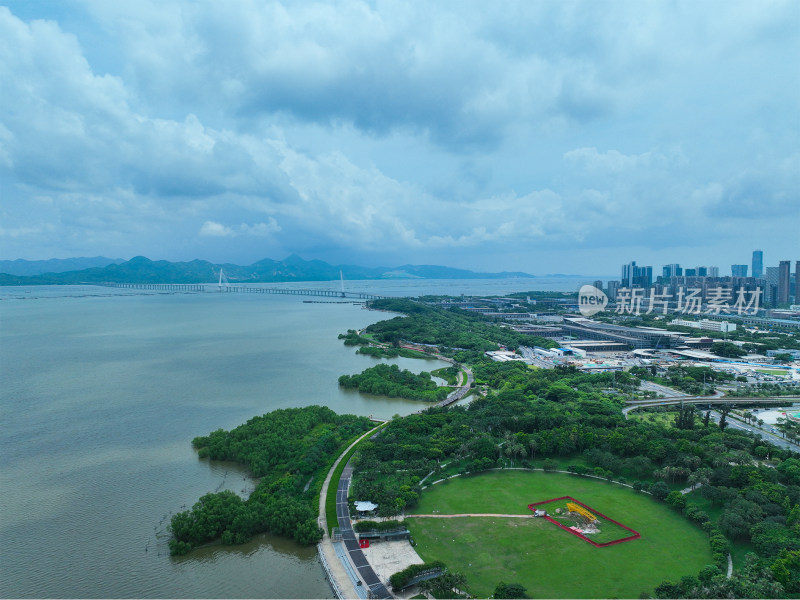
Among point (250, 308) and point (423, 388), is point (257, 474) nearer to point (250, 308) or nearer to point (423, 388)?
point (423, 388)

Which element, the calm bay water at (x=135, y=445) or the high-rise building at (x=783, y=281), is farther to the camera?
the high-rise building at (x=783, y=281)

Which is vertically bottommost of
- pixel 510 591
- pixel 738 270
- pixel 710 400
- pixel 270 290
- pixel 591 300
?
pixel 510 591

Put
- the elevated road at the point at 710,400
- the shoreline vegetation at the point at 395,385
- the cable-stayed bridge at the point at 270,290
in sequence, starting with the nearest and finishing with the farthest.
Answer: the elevated road at the point at 710,400
the shoreline vegetation at the point at 395,385
the cable-stayed bridge at the point at 270,290

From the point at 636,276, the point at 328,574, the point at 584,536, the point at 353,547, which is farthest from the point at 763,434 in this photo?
the point at 636,276

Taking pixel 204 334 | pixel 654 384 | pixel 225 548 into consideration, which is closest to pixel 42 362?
pixel 204 334

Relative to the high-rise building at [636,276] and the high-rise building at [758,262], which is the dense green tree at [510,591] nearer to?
the high-rise building at [636,276]

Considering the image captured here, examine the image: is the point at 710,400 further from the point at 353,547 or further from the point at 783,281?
the point at 783,281

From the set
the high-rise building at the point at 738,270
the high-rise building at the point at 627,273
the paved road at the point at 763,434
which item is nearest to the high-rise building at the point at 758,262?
the high-rise building at the point at 738,270
